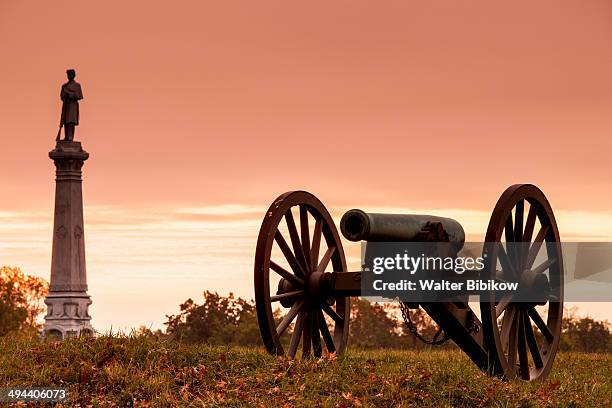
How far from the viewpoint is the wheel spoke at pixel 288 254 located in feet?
45.2

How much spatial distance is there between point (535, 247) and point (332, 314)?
9.02ft

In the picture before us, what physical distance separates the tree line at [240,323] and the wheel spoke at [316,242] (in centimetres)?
1309

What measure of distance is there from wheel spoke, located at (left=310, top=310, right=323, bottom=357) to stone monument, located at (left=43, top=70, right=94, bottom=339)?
44.5ft

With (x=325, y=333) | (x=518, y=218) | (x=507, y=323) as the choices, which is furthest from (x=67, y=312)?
(x=518, y=218)

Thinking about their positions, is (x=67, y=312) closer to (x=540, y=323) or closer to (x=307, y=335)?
(x=307, y=335)

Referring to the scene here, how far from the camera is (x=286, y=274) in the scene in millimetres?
13992

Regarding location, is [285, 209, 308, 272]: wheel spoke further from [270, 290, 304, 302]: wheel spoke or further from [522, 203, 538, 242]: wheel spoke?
[522, 203, 538, 242]: wheel spoke

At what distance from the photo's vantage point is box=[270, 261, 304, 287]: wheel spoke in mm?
13780

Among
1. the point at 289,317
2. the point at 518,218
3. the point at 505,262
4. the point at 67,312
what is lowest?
the point at 289,317

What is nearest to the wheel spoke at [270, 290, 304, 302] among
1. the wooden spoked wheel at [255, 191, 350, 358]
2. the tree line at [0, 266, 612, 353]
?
the wooden spoked wheel at [255, 191, 350, 358]

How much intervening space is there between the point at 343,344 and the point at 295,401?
3.93 meters

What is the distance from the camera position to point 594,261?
59.5 feet

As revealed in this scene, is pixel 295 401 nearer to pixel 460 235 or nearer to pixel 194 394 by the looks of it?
pixel 194 394

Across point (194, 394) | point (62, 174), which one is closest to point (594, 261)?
point (194, 394)
